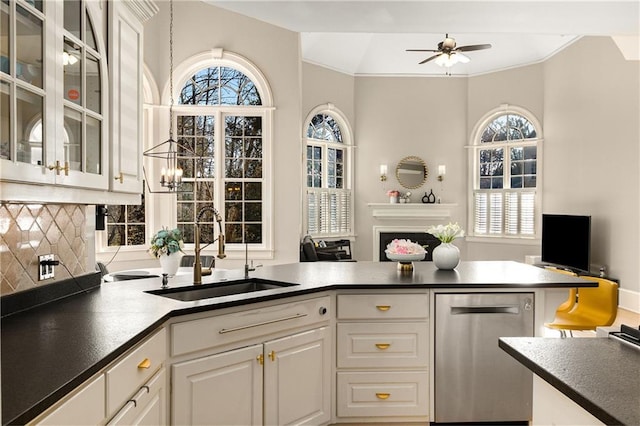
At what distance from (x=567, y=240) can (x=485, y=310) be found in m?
5.33

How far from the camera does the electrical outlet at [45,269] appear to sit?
234 centimetres

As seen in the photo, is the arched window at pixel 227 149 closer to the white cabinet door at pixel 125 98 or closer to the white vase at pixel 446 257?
the white vase at pixel 446 257

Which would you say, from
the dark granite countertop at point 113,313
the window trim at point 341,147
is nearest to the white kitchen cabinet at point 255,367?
the dark granite countertop at point 113,313

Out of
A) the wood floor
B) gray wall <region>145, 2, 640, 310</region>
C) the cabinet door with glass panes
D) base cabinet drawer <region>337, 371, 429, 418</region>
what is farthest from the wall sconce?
the cabinet door with glass panes

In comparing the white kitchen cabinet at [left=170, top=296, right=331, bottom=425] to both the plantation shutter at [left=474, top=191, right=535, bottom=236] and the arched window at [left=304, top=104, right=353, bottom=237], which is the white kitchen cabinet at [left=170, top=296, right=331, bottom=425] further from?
the plantation shutter at [left=474, top=191, right=535, bottom=236]

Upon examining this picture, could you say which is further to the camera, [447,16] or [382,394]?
[447,16]

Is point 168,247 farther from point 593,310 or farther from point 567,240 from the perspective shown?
point 567,240

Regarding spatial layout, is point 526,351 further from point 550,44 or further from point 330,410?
point 550,44

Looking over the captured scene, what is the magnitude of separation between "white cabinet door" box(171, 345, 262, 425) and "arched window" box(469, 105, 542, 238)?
25.0 feet

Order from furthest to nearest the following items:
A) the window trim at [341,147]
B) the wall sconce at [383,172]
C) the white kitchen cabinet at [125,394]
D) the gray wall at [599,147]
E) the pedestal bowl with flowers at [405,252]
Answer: the wall sconce at [383,172]
the window trim at [341,147]
the gray wall at [599,147]
the pedestal bowl with flowers at [405,252]
the white kitchen cabinet at [125,394]

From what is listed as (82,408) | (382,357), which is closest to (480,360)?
(382,357)

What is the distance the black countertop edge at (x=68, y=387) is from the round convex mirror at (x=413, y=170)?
8408 millimetres

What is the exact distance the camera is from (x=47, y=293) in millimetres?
2377

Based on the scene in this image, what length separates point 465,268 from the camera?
384 cm
